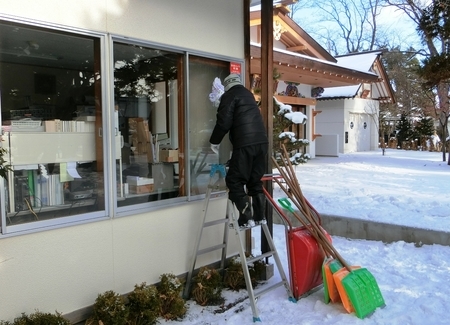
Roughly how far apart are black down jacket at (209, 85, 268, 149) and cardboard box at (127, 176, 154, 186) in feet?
2.62

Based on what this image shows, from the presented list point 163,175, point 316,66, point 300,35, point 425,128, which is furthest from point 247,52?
point 425,128

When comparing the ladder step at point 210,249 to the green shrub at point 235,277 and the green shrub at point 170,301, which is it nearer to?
the green shrub at point 235,277

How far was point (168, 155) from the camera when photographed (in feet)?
12.7

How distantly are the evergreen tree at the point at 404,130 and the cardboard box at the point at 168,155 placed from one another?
22.2 m

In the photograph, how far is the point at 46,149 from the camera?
9.53 ft

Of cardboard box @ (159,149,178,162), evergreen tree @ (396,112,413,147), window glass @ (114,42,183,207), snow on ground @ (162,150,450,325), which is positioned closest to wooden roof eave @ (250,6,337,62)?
snow on ground @ (162,150,450,325)

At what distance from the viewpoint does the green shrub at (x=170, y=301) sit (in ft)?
10.5

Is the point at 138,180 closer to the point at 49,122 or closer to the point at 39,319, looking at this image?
the point at 49,122

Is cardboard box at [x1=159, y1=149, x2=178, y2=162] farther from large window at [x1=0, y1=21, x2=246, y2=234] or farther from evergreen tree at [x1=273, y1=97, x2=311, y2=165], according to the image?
evergreen tree at [x1=273, y1=97, x2=311, y2=165]

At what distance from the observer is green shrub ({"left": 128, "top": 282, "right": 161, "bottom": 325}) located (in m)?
2.99

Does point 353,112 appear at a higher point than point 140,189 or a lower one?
higher

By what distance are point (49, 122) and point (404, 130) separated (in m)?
23.7

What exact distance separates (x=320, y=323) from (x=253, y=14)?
836cm

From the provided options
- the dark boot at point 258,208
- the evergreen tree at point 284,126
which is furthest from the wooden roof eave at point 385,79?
the dark boot at point 258,208
